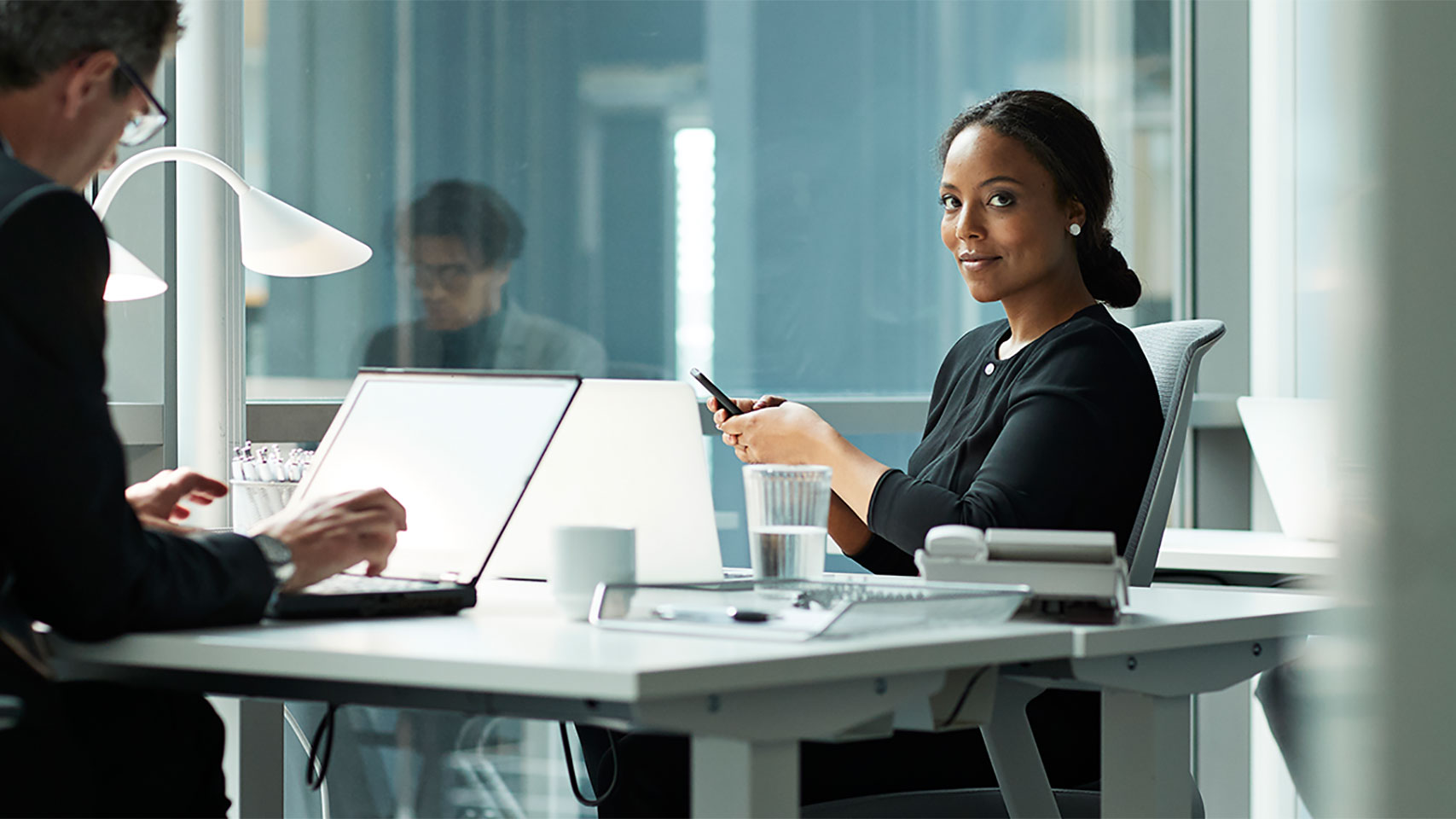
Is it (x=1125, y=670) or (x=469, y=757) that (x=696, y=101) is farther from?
(x=1125, y=670)

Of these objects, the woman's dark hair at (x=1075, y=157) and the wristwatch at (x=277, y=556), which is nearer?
the wristwatch at (x=277, y=556)

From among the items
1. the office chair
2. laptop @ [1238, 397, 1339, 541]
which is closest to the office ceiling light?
the office chair

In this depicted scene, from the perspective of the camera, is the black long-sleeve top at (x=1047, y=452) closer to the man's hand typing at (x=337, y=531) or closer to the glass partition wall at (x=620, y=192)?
the man's hand typing at (x=337, y=531)

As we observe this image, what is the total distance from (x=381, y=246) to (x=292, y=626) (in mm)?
1951

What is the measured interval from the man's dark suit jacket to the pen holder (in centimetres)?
54

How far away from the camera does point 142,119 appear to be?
1.22 meters

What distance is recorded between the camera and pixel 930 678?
1039mm

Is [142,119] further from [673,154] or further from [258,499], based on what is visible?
[673,154]

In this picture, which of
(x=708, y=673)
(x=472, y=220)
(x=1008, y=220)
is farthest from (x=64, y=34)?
(x=472, y=220)

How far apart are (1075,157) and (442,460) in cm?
102

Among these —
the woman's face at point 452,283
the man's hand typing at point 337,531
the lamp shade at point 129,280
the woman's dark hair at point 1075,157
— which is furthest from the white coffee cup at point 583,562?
the woman's face at point 452,283

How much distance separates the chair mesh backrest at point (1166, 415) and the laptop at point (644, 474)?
567mm

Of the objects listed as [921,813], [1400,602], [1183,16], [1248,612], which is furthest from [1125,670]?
[1183,16]

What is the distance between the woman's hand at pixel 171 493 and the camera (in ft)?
4.57
